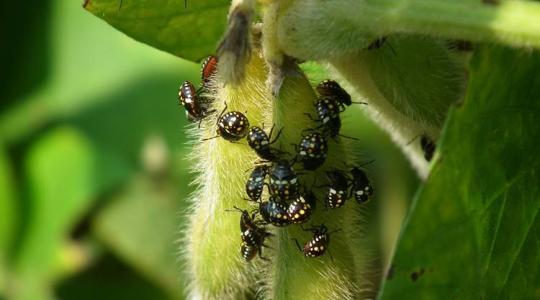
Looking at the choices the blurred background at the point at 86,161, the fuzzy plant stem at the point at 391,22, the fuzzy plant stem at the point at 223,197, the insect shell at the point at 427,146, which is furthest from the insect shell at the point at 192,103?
the blurred background at the point at 86,161

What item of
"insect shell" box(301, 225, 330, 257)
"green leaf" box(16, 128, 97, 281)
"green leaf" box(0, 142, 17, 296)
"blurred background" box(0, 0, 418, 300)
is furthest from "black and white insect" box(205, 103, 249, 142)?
"green leaf" box(0, 142, 17, 296)

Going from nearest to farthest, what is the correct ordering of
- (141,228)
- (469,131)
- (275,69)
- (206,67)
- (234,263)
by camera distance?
(469,131), (275,69), (234,263), (206,67), (141,228)

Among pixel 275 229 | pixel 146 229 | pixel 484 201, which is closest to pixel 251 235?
pixel 275 229

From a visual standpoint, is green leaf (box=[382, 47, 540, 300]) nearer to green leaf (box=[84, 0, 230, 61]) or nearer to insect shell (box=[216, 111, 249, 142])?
insect shell (box=[216, 111, 249, 142])

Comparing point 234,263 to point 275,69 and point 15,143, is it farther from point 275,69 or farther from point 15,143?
point 15,143

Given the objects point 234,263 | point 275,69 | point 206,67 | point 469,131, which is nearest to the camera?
point 469,131

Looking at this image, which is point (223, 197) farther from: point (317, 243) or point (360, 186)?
point (360, 186)

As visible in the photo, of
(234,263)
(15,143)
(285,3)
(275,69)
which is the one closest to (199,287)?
(234,263)
